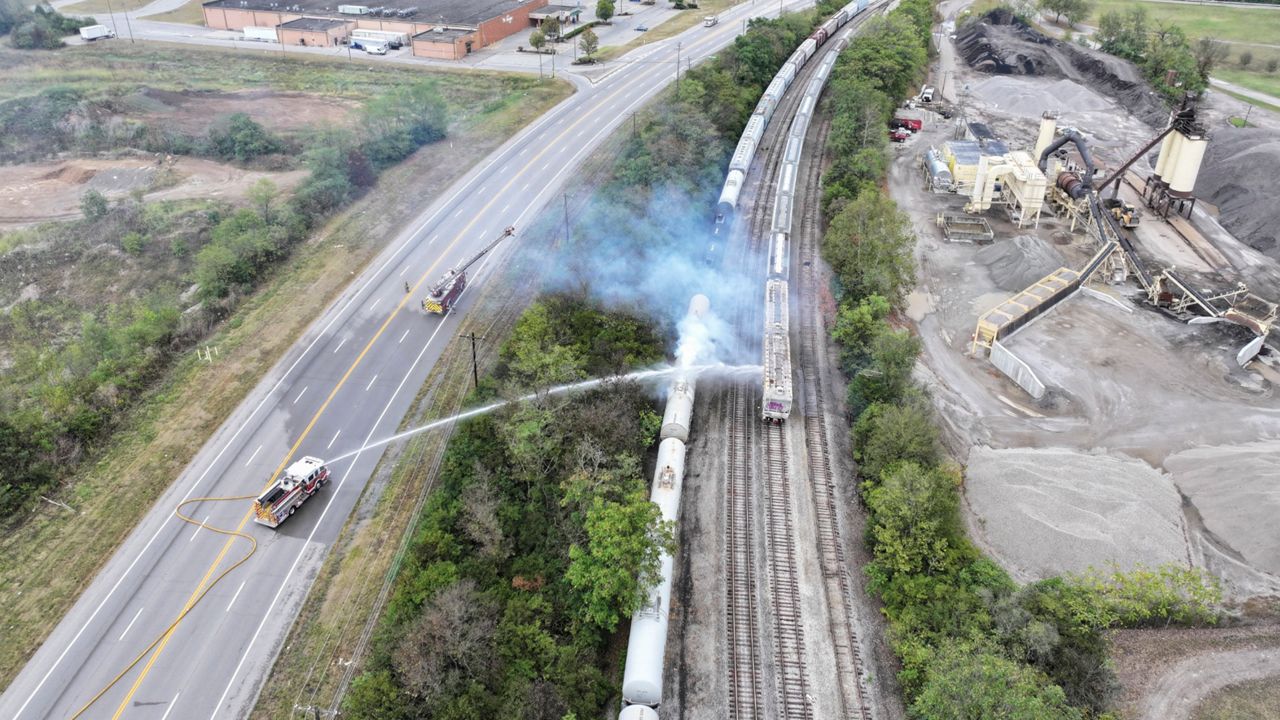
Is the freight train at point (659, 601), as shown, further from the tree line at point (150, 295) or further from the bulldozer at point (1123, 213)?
the bulldozer at point (1123, 213)

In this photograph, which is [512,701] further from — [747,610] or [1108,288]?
[1108,288]

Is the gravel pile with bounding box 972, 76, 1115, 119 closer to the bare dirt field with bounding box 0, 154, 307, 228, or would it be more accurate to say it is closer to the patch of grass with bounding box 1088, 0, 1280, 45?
the patch of grass with bounding box 1088, 0, 1280, 45

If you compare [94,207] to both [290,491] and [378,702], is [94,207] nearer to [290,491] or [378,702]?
[290,491]

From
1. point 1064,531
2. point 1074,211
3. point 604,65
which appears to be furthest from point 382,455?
point 604,65

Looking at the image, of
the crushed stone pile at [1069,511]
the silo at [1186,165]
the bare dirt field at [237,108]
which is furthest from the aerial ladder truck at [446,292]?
the silo at [1186,165]

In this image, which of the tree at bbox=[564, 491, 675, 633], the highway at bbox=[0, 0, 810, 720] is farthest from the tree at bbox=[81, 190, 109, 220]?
the tree at bbox=[564, 491, 675, 633]

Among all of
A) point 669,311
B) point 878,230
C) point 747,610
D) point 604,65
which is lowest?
point 747,610

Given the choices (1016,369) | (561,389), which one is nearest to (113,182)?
(561,389)
